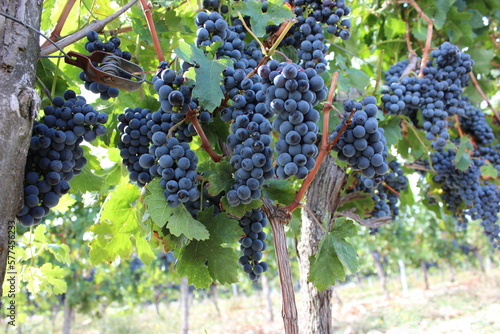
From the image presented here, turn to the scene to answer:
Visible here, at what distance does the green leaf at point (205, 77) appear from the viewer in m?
1.36

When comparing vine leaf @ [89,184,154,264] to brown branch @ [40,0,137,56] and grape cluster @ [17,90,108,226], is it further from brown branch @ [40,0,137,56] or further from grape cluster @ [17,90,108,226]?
brown branch @ [40,0,137,56]

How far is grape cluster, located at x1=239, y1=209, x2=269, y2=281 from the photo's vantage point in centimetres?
173

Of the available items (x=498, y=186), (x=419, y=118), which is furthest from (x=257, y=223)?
(x=498, y=186)

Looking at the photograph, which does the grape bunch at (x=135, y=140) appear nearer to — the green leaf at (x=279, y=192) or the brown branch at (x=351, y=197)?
the green leaf at (x=279, y=192)

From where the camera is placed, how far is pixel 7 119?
107 centimetres

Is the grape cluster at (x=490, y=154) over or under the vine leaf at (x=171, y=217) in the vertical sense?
over

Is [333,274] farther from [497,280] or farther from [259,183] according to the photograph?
[497,280]

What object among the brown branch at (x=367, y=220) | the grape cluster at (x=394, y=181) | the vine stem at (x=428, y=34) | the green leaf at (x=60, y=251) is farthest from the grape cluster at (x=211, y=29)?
the green leaf at (x=60, y=251)

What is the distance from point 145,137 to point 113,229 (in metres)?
0.54

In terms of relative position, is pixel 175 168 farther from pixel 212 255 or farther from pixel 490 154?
pixel 490 154

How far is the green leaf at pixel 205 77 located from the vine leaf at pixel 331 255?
0.72m

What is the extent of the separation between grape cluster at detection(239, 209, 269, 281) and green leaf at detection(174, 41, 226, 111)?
58cm

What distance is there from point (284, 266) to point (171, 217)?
497 millimetres

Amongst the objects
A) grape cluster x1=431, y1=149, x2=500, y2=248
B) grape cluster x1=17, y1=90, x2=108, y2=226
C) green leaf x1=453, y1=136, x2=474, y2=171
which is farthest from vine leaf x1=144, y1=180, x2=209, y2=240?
grape cluster x1=431, y1=149, x2=500, y2=248
